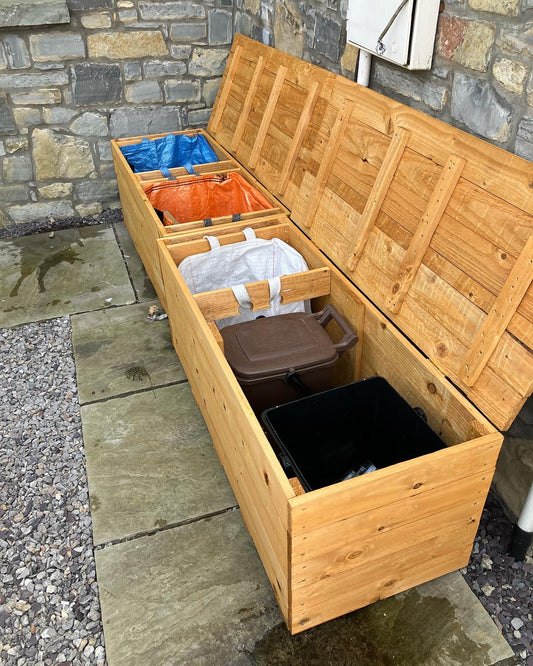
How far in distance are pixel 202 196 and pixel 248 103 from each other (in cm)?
80

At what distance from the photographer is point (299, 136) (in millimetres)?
3438

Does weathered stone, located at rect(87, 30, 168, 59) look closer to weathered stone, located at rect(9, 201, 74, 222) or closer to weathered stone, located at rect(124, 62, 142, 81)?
weathered stone, located at rect(124, 62, 142, 81)

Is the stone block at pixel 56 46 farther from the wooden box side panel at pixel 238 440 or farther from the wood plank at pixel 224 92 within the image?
the wooden box side panel at pixel 238 440

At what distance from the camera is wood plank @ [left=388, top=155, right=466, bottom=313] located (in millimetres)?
2293

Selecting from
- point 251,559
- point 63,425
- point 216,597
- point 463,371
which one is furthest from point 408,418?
point 63,425

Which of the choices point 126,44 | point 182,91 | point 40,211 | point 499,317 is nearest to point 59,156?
point 40,211

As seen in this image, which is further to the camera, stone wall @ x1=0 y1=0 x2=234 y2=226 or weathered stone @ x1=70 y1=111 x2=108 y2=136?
weathered stone @ x1=70 y1=111 x2=108 y2=136

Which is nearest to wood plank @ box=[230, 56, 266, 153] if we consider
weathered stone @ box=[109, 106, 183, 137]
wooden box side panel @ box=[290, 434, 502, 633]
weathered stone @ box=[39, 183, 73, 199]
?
weathered stone @ box=[109, 106, 183, 137]

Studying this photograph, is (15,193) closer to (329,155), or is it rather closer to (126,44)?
(126,44)

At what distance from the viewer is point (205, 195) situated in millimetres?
3982

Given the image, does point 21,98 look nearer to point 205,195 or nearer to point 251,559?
point 205,195

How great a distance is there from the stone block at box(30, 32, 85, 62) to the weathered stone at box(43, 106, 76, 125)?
369 millimetres

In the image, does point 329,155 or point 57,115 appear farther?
point 57,115

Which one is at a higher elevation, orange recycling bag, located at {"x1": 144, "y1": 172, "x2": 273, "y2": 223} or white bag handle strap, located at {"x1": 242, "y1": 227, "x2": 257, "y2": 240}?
white bag handle strap, located at {"x1": 242, "y1": 227, "x2": 257, "y2": 240}
